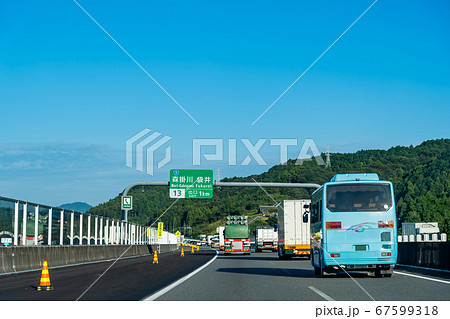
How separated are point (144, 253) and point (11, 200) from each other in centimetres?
3153

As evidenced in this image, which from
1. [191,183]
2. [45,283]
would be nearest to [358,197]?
[45,283]

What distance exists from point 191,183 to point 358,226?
31.4 m

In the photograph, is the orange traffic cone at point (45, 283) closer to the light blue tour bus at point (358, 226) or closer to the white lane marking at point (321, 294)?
the white lane marking at point (321, 294)

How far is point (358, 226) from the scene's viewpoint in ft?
59.6

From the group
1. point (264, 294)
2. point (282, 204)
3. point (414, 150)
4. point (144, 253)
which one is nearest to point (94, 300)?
point (264, 294)

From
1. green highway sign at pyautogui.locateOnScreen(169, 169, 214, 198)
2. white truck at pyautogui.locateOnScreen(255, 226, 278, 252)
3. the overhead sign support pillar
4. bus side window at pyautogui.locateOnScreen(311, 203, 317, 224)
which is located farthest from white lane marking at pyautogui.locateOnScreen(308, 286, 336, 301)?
white truck at pyautogui.locateOnScreen(255, 226, 278, 252)

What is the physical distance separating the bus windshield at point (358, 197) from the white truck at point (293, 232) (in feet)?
63.3

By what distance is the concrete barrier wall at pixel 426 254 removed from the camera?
837 inches

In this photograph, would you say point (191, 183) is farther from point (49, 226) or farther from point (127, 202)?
point (49, 226)

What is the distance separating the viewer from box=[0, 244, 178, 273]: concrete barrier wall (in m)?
20.0

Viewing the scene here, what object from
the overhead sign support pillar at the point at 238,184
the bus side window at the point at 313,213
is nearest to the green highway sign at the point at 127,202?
the overhead sign support pillar at the point at 238,184
